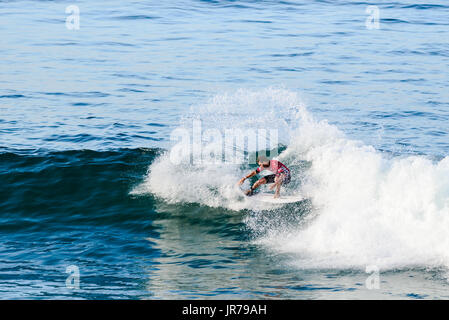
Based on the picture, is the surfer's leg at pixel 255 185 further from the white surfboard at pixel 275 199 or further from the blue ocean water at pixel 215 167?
the blue ocean water at pixel 215 167

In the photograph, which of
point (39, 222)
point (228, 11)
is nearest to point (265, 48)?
point (228, 11)

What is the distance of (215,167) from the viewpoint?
19.5 meters

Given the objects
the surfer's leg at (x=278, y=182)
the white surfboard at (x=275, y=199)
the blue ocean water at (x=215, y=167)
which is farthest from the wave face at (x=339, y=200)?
the surfer's leg at (x=278, y=182)

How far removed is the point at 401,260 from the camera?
43.8 ft

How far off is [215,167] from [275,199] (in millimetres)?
3521

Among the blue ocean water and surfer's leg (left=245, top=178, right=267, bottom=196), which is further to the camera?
surfer's leg (left=245, top=178, right=267, bottom=196)

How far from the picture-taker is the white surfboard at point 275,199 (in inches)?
644

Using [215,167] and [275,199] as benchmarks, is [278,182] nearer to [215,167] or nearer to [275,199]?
[275,199]

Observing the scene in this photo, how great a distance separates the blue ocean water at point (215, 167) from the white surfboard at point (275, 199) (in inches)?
10.5

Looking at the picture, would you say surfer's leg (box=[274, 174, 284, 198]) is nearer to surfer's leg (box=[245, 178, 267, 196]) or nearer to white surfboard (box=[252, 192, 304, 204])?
white surfboard (box=[252, 192, 304, 204])

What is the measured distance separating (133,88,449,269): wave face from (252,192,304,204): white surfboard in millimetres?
175

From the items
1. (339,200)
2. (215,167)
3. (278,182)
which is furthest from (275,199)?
(215,167)

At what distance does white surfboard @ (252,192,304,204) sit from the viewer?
53.7 feet

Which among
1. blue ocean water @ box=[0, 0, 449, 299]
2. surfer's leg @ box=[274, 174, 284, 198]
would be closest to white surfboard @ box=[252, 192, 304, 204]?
surfer's leg @ box=[274, 174, 284, 198]
